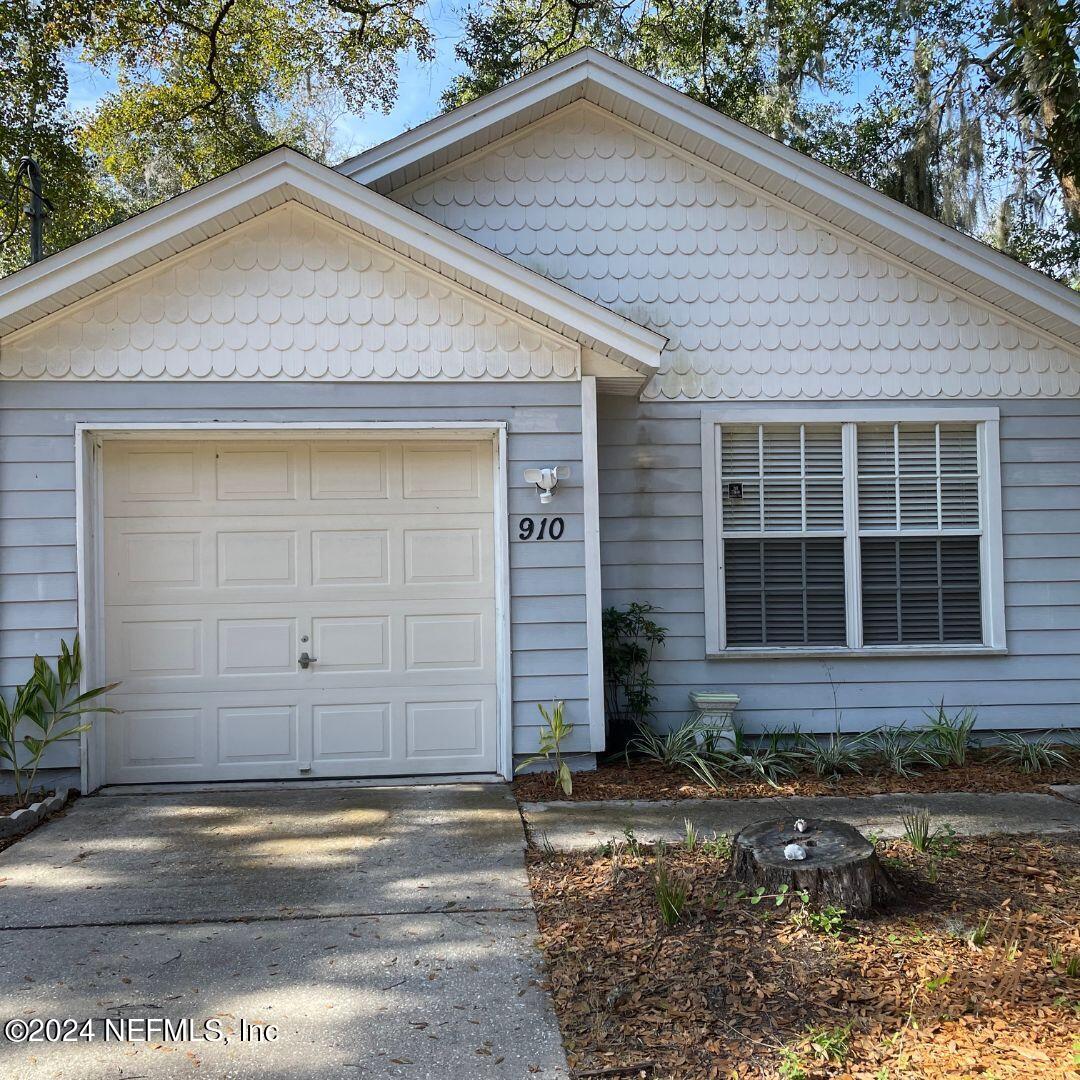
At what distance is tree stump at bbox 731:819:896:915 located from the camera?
12.0 ft

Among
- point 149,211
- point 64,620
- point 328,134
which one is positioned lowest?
point 64,620

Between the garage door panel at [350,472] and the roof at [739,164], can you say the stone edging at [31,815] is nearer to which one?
the garage door panel at [350,472]

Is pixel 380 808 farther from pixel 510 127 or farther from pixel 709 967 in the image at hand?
pixel 510 127

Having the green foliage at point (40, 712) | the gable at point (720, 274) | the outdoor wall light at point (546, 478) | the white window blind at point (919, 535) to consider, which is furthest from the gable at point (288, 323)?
the white window blind at point (919, 535)

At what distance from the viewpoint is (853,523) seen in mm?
7105

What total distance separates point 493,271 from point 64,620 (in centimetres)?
360

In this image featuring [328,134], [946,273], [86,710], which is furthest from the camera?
[328,134]

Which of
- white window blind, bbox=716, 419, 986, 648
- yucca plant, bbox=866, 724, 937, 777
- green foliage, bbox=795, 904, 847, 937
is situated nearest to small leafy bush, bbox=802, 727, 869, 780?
yucca plant, bbox=866, 724, 937, 777

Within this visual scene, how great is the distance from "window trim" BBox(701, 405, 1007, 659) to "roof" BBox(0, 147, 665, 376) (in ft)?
4.59

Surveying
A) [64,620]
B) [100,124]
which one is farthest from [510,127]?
[100,124]

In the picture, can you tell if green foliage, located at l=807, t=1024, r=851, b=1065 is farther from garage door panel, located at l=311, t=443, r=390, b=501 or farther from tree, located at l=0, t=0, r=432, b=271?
tree, located at l=0, t=0, r=432, b=271

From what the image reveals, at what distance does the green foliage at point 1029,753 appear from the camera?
6.54m

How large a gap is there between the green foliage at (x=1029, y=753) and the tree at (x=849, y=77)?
775 centimetres

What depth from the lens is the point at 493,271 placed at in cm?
586
